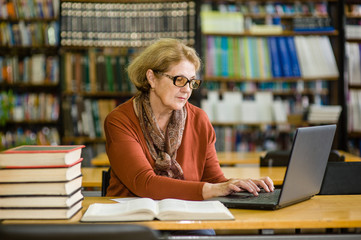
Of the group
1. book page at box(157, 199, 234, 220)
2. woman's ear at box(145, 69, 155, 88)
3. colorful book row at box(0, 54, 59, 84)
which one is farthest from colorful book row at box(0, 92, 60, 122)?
book page at box(157, 199, 234, 220)

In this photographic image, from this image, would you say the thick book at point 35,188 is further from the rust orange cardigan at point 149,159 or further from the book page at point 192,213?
the rust orange cardigan at point 149,159

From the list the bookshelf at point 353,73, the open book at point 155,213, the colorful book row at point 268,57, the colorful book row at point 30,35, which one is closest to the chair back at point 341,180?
the open book at point 155,213

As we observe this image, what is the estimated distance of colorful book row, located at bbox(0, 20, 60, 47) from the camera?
4762 millimetres

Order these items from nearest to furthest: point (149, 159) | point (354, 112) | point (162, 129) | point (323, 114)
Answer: point (149, 159)
point (162, 129)
point (323, 114)
point (354, 112)

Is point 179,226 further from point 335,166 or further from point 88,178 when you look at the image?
point 88,178

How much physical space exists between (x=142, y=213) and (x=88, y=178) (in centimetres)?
121

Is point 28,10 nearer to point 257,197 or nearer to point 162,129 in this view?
point 162,129

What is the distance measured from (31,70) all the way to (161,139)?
10.3ft

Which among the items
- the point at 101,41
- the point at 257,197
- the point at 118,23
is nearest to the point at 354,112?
the point at 118,23

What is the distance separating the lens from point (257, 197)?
163 cm

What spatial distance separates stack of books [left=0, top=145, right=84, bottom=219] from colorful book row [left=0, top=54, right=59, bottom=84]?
347 centimetres

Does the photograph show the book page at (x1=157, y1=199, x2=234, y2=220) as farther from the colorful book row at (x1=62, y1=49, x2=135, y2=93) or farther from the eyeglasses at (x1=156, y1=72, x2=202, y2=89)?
the colorful book row at (x1=62, y1=49, x2=135, y2=93)

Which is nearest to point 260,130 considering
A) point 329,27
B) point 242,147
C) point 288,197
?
point 242,147

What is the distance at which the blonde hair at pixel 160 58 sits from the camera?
6.82ft
